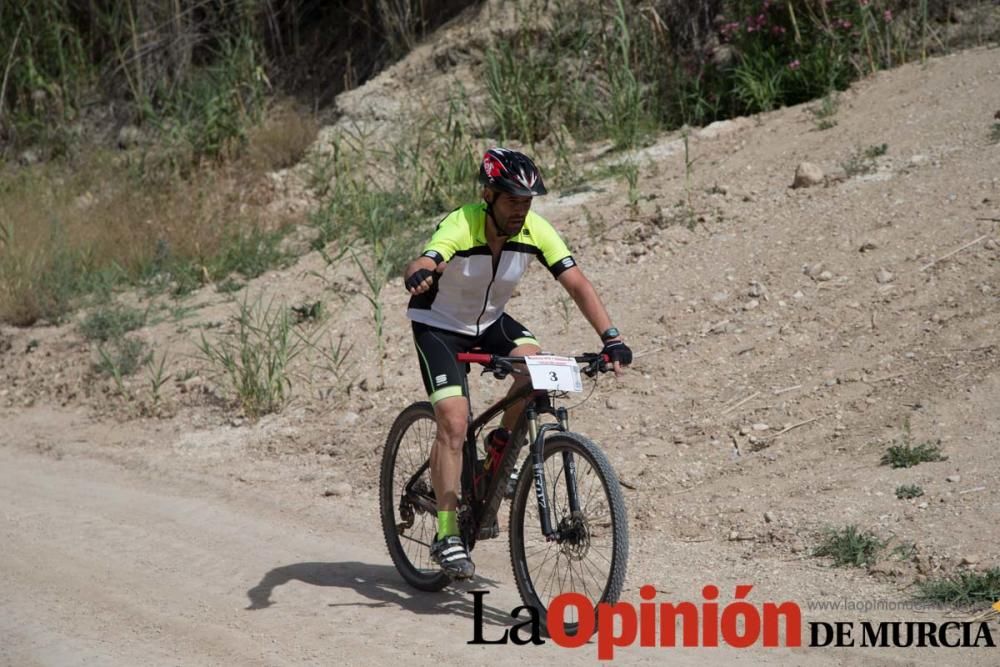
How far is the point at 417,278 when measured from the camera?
5102mm

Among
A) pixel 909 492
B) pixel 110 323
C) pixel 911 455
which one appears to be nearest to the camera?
pixel 909 492

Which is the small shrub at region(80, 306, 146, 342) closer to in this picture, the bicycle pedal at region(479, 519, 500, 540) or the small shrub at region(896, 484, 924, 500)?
the bicycle pedal at region(479, 519, 500, 540)

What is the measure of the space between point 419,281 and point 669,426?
3.10 m

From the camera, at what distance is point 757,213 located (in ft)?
31.8

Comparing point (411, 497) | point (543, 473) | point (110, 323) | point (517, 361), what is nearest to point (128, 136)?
point (110, 323)

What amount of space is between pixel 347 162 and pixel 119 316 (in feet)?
9.73

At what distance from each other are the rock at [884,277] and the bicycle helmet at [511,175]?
12.3 ft

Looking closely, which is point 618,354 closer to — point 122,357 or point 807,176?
point 807,176

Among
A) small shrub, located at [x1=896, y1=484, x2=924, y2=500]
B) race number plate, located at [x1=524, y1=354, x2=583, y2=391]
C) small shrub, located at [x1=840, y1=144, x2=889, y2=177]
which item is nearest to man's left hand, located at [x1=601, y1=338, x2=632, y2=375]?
race number plate, located at [x1=524, y1=354, x2=583, y2=391]

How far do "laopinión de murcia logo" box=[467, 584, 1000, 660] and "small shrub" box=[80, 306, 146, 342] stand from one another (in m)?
5.94

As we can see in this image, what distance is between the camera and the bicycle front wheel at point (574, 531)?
16.6ft

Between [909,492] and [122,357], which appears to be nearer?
[909,492]

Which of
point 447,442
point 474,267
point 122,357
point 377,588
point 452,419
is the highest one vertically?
point 474,267

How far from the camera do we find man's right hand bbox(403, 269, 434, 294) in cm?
507
